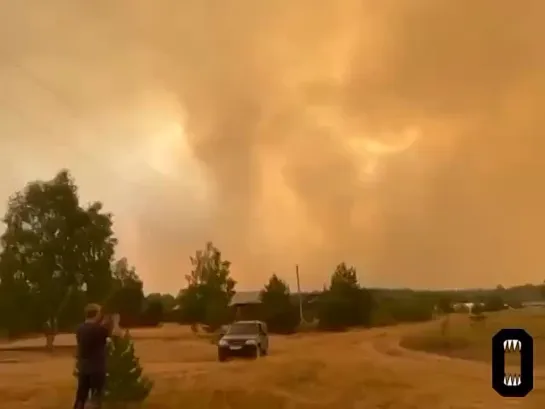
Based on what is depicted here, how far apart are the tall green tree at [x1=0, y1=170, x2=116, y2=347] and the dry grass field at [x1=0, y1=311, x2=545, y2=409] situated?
30cm

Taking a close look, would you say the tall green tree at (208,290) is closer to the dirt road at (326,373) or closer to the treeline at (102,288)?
the treeline at (102,288)

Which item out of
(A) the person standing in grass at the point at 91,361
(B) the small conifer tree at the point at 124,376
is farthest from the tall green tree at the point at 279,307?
(A) the person standing in grass at the point at 91,361

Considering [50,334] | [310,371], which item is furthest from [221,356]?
[50,334]

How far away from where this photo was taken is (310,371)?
5.68 m

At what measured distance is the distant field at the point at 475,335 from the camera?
5.53m

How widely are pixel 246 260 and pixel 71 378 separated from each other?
4.70ft

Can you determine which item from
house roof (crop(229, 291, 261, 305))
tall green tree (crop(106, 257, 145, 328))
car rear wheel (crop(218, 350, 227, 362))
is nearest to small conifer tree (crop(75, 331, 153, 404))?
tall green tree (crop(106, 257, 145, 328))

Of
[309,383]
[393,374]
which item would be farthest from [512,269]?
[309,383]

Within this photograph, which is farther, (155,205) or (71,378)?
(155,205)

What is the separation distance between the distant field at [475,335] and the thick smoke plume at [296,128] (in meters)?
0.25

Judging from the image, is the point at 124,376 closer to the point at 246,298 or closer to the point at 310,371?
the point at 246,298

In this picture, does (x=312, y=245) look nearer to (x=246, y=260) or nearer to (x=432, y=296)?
(x=246, y=260)

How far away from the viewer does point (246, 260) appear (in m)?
5.87

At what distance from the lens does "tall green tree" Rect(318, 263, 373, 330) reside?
19.0ft
